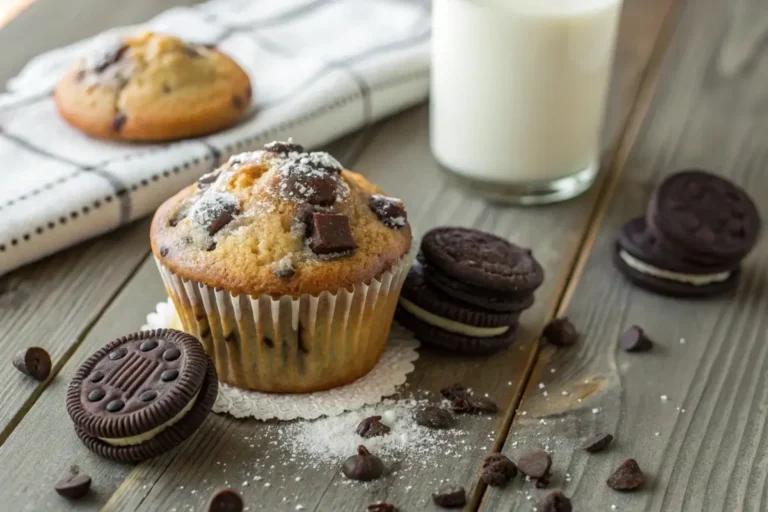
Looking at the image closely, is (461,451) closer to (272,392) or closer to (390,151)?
(272,392)

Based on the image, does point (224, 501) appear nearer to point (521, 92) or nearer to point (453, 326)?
point (453, 326)

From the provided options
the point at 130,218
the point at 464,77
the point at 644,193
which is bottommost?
the point at 644,193

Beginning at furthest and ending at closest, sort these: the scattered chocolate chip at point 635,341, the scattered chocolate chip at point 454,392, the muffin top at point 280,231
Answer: the scattered chocolate chip at point 635,341
the scattered chocolate chip at point 454,392
the muffin top at point 280,231

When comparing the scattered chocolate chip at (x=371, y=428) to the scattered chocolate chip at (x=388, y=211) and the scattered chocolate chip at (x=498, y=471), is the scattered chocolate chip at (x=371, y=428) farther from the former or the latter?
the scattered chocolate chip at (x=388, y=211)

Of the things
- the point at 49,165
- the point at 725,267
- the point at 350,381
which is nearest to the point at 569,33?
the point at 725,267

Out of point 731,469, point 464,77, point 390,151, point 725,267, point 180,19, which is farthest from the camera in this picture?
point 180,19

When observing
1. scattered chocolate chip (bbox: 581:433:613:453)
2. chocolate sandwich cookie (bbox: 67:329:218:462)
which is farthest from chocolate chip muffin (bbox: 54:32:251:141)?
scattered chocolate chip (bbox: 581:433:613:453)

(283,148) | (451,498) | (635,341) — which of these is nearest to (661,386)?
(635,341)

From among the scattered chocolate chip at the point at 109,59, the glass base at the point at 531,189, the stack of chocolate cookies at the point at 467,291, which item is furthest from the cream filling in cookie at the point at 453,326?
the scattered chocolate chip at the point at 109,59
